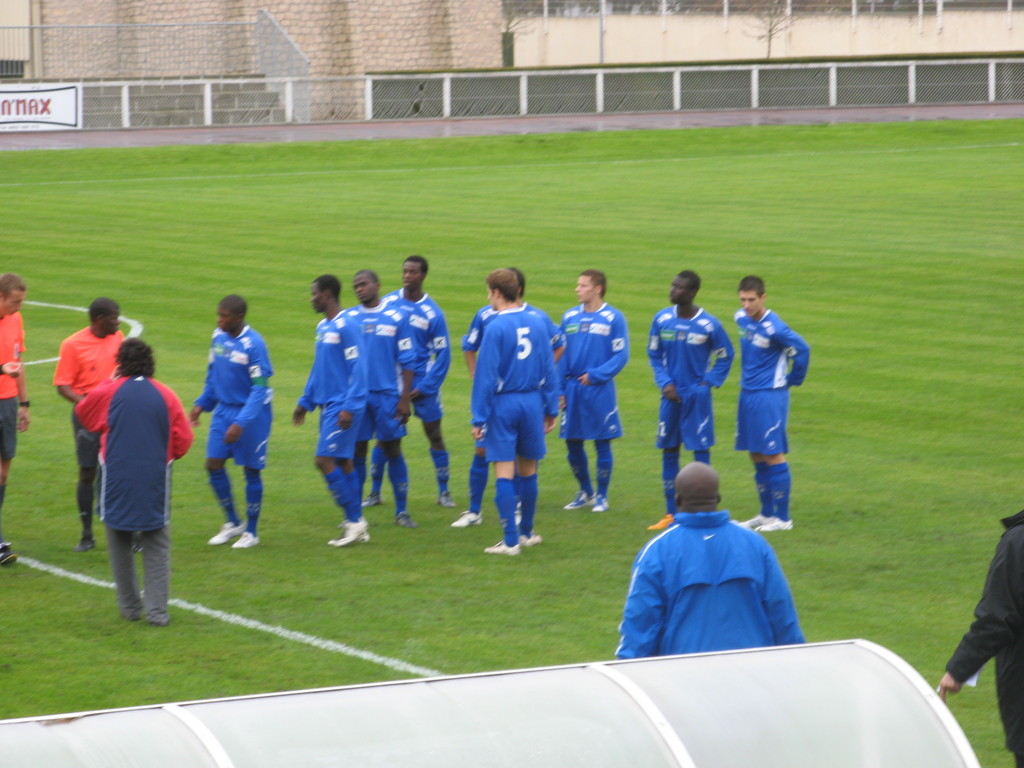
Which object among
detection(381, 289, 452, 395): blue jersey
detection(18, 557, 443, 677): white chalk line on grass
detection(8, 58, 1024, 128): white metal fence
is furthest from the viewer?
detection(8, 58, 1024, 128): white metal fence

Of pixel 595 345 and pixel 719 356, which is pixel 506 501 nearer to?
pixel 595 345

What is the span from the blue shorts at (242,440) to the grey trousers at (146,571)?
5.95ft

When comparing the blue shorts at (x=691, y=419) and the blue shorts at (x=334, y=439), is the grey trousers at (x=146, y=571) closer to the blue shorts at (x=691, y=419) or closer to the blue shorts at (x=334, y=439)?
the blue shorts at (x=334, y=439)

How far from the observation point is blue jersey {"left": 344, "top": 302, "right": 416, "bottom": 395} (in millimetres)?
11755

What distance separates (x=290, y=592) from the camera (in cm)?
1016

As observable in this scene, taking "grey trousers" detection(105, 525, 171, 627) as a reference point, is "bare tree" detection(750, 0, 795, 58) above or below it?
above

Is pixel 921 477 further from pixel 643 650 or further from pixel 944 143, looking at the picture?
pixel 944 143

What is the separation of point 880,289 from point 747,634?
17619 mm

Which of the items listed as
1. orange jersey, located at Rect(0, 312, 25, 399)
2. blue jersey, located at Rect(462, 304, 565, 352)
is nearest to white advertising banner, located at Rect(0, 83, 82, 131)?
orange jersey, located at Rect(0, 312, 25, 399)

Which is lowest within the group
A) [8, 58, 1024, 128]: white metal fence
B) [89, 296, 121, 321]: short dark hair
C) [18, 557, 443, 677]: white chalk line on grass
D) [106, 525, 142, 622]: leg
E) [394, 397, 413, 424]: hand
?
[18, 557, 443, 677]: white chalk line on grass

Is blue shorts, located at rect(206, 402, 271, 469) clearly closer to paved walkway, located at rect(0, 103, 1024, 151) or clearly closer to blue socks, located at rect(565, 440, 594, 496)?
blue socks, located at rect(565, 440, 594, 496)

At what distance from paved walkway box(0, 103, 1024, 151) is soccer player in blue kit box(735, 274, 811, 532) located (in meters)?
31.3

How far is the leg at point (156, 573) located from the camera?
9203 mm

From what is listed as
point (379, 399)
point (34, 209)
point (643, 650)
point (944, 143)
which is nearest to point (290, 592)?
point (379, 399)
